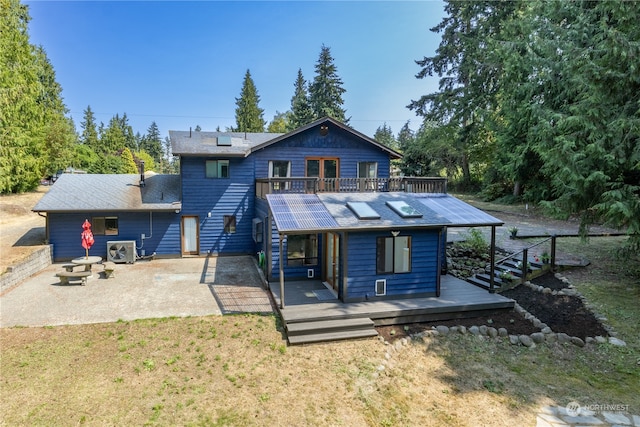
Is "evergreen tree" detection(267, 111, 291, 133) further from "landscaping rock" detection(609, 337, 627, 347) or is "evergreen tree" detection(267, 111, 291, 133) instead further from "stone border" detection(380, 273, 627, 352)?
"landscaping rock" detection(609, 337, 627, 347)

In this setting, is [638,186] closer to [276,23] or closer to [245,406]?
[245,406]

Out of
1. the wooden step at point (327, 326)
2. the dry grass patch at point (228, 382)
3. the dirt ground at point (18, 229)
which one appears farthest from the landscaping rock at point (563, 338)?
the dirt ground at point (18, 229)

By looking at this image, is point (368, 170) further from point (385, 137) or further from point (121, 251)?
point (385, 137)

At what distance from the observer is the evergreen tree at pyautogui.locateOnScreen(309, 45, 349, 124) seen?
37.1 metres

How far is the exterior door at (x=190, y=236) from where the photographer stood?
15.2 meters

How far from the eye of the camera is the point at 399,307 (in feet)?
28.5

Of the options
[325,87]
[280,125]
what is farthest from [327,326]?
[280,125]

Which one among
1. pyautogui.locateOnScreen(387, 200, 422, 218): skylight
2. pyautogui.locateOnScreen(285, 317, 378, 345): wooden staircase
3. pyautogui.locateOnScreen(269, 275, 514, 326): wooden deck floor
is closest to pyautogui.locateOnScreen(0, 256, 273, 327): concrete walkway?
pyautogui.locateOnScreen(269, 275, 514, 326): wooden deck floor

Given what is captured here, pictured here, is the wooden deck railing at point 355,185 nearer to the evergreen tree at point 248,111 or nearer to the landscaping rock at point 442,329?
the landscaping rock at point 442,329

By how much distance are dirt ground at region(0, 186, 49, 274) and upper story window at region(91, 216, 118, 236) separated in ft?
6.72

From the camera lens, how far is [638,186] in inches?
322

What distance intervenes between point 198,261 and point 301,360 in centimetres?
916

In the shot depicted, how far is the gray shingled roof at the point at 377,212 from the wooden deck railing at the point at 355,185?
58 cm

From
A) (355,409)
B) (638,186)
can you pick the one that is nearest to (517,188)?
(638,186)
